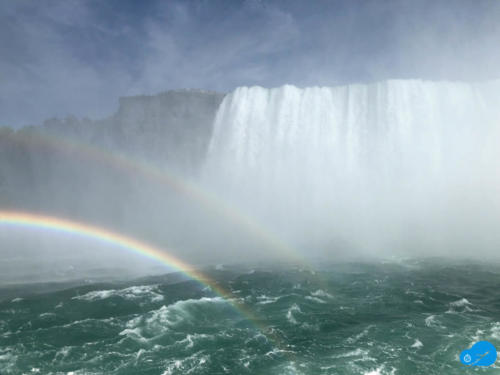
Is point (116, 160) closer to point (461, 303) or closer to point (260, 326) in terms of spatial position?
point (260, 326)

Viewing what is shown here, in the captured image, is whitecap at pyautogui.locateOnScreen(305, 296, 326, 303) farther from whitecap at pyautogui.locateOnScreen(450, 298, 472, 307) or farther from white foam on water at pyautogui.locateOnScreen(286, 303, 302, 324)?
whitecap at pyautogui.locateOnScreen(450, 298, 472, 307)

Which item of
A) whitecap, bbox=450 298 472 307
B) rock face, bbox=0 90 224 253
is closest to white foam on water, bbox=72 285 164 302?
whitecap, bbox=450 298 472 307

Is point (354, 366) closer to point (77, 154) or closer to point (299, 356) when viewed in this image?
point (299, 356)

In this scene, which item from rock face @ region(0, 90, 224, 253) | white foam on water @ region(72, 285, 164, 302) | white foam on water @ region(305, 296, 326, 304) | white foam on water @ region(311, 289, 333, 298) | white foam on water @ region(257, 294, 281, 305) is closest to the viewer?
white foam on water @ region(305, 296, 326, 304)

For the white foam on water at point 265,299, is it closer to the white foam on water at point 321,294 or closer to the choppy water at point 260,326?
the choppy water at point 260,326

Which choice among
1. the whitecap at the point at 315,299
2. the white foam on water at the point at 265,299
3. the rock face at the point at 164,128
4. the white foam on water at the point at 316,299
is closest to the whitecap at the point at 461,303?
the white foam on water at the point at 316,299

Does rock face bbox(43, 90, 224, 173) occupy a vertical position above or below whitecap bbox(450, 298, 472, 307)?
above

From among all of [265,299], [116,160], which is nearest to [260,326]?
[265,299]

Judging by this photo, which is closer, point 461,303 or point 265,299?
point 461,303
